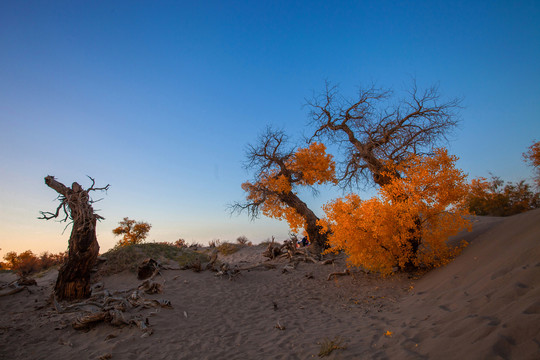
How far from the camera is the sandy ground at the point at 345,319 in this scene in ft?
12.6

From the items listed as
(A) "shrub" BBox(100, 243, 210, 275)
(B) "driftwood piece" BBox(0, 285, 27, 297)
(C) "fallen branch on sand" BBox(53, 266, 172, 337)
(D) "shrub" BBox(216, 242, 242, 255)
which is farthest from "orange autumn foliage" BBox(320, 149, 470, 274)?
(D) "shrub" BBox(216, 242, 242, 255)

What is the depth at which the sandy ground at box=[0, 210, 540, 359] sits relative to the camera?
3834 mm

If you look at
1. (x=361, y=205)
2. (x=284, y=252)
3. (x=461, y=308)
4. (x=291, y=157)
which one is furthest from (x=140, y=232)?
(x=461, y=308)

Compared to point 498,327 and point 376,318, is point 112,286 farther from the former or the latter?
point 498,327

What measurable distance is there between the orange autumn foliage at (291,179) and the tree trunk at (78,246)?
10.2m

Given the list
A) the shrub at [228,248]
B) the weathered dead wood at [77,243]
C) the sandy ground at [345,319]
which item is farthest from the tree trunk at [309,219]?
the weathered dead wood at [77,243]

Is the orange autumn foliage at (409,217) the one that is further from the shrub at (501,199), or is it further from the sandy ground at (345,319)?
the shrub at (501,199)

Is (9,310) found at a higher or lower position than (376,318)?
higher

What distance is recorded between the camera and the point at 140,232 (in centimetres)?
2678

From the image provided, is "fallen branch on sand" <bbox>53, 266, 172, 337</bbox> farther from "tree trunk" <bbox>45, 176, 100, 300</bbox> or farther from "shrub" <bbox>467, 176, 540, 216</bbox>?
"shrub" <bbox>467, 176, 540, 216</bbox>

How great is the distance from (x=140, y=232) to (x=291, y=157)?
1854 cm

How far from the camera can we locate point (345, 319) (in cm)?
679

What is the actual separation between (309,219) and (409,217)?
952 centimetres

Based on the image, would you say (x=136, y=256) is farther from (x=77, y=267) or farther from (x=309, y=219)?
(x=309, y=219)
